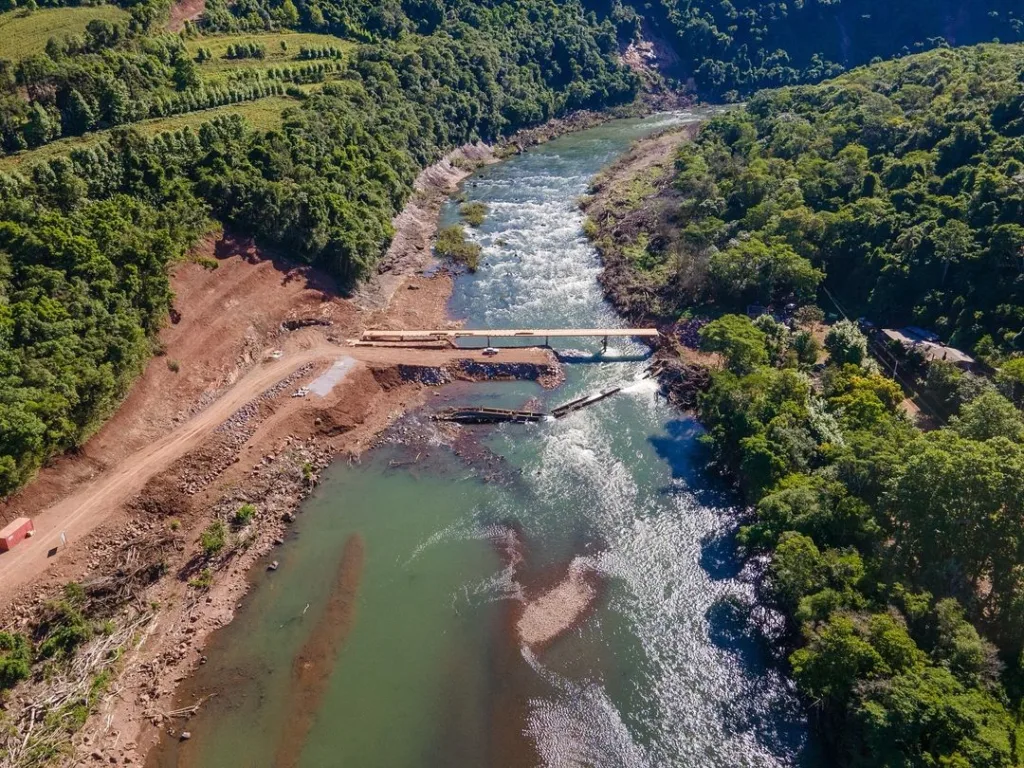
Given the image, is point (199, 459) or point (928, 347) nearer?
point (199, 459)

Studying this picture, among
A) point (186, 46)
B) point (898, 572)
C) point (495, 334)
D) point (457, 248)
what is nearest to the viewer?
point (898, 572)

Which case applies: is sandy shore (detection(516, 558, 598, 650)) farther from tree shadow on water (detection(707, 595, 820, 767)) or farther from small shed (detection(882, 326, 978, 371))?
small shed (detection(882, 326, 978, 371))

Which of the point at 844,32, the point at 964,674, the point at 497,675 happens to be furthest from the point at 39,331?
the point at 844,32

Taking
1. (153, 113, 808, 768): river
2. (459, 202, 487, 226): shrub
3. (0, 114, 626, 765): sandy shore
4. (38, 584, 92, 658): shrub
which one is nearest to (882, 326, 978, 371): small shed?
(153, 113, 808, 768): river

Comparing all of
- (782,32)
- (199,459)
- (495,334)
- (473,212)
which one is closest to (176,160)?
(199,459)

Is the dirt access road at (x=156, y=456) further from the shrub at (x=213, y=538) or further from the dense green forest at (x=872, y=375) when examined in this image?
the dense green forest at (x=872, y=375)

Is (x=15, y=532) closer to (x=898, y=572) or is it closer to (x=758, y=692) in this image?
(x=758, y=692)

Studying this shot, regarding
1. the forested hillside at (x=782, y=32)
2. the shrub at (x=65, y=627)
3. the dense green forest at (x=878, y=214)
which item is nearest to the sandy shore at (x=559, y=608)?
the shrub at (x=65, y=627)
